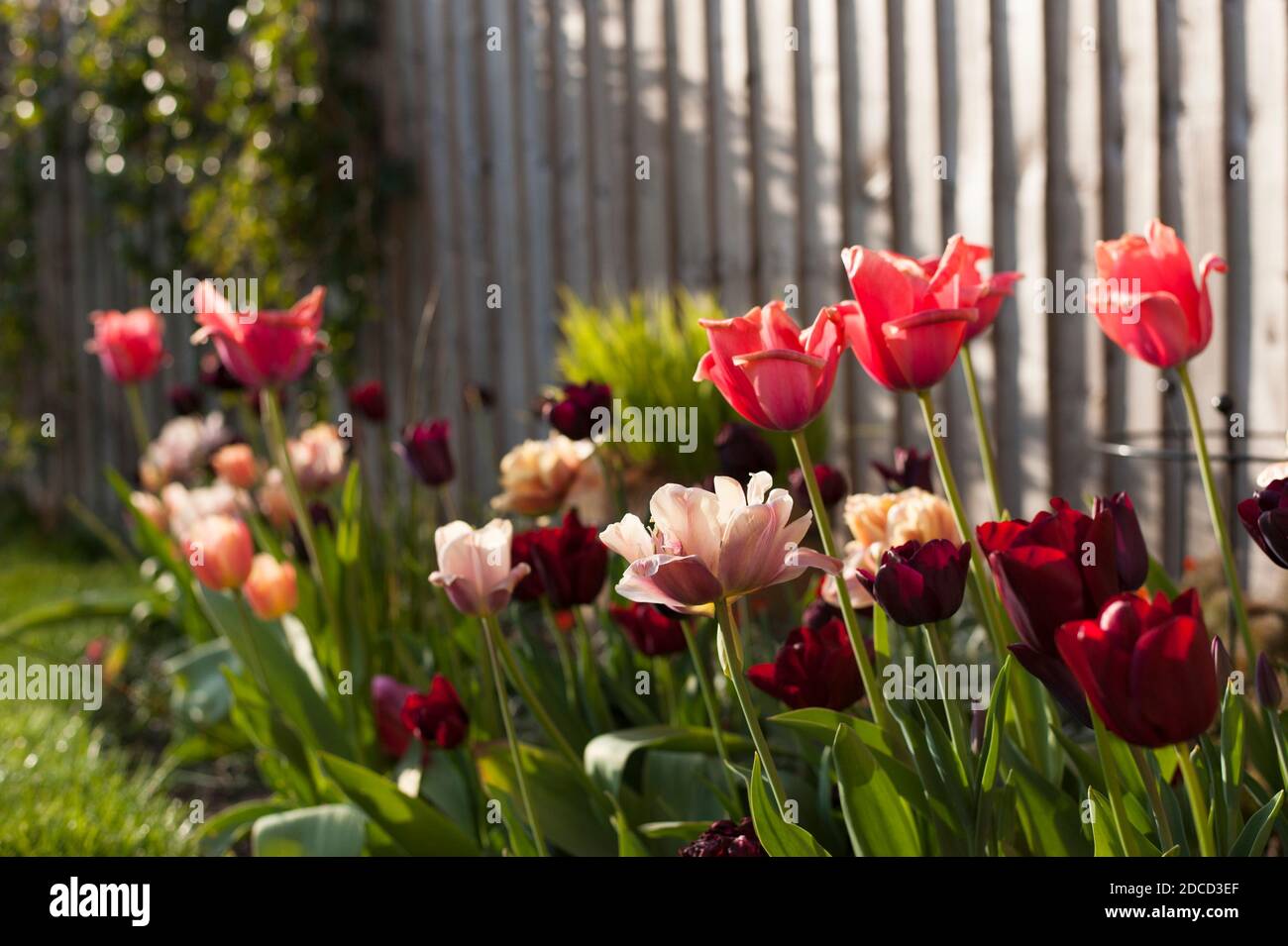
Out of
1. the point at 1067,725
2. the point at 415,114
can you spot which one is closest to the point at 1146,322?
the point at 1067,725

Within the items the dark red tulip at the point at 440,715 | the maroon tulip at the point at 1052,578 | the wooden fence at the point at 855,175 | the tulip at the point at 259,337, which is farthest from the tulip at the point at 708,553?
the wooden fence at the point at 855,175

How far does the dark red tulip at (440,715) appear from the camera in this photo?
1.28 metres

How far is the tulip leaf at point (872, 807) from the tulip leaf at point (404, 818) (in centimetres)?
56

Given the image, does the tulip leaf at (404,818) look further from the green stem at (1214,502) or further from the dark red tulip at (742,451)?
the green stem at (1214,502)

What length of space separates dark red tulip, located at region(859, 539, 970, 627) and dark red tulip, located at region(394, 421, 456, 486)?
877 millimetres

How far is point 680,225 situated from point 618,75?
1.46 ft

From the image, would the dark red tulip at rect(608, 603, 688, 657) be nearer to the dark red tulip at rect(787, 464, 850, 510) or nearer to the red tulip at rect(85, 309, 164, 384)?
the dark red tulip at rect(787, 464, 850, 510)

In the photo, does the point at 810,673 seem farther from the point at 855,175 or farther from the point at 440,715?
the point at 855,175

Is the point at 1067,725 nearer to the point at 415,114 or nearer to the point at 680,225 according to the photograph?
the point at 680,225

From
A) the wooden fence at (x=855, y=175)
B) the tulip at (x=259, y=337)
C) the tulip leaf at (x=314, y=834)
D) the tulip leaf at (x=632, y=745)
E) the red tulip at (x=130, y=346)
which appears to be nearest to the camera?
the tulip leaf at (x=632, y=745)

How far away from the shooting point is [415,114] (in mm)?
4164

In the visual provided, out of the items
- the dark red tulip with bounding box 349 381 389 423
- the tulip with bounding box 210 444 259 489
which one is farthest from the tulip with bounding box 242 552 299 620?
the tulip with bounding box 210 444 259 489

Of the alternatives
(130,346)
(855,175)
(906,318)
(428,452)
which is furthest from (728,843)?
(855,175)
